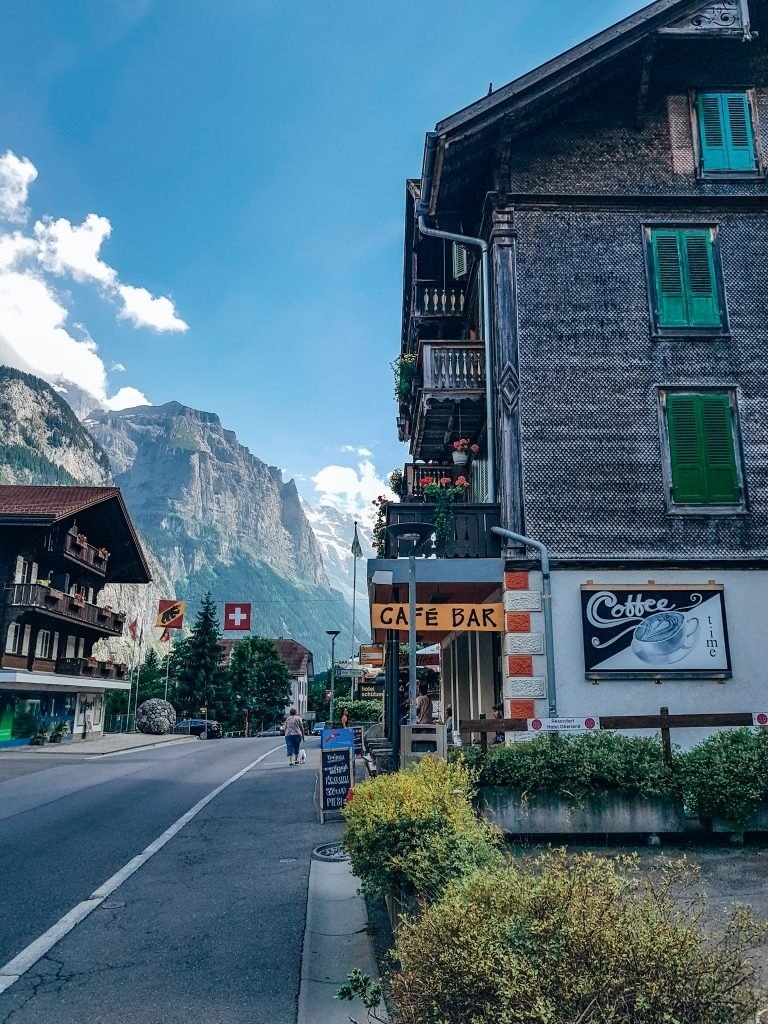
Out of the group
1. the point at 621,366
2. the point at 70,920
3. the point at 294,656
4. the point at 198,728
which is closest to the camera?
the point at 70,920

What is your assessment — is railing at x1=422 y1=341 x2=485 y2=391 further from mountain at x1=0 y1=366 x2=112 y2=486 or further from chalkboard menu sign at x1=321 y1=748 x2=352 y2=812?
mountain at x1=0 y1=366 x2=112 y2=486

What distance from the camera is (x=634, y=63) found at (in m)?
16.5

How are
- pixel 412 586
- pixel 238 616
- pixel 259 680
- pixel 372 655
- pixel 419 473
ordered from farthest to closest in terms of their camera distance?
pixel 259 680, pixel 238 616, pixel 372 655, pixel 419 473, pixel 412 586

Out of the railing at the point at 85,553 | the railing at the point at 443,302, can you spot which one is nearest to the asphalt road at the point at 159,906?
the railing at the point at 443,302

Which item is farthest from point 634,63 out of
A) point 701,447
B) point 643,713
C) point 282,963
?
point 282,963

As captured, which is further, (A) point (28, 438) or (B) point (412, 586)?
(A) point (28, 438)

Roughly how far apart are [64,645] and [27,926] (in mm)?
40558

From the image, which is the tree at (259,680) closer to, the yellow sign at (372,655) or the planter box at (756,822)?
the yellow sign at (372,655)

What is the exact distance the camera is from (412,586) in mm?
11609

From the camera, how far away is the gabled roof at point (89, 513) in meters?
37.1

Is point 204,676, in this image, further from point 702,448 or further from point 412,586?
point 412,586

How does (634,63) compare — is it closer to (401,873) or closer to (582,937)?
(401,873)

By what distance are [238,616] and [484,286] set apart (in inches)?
1455

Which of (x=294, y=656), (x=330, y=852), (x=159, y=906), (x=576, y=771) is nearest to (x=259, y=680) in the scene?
(x=294, y=656)
